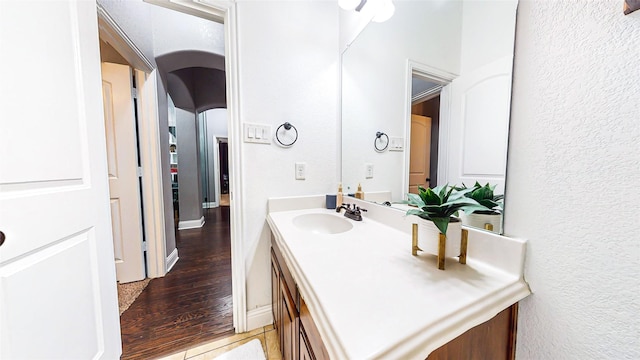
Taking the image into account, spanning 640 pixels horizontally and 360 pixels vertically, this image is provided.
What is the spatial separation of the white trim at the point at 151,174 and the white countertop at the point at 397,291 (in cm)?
180

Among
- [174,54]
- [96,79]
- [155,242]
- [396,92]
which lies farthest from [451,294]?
[174,54]

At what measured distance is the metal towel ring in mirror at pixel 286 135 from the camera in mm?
1309

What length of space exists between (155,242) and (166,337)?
0.96 m

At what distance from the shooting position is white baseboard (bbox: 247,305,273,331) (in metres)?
1.32

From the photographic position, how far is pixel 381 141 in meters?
1.29

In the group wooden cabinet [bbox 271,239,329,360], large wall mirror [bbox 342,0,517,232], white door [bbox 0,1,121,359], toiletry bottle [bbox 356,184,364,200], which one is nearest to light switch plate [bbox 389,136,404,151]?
large wall mirror [bbox 342,0,517,232]

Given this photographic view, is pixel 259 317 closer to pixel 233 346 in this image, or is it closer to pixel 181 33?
pixel 233 346

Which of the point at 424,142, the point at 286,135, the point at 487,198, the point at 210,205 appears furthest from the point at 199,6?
the point at 210,205

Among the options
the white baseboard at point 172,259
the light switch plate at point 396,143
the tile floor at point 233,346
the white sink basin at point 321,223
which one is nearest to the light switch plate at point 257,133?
the white sink basin at point 321,223

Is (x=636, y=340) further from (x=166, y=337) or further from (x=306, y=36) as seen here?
(x=166, y=337)

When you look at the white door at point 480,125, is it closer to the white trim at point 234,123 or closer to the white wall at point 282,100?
the white wall at point 282,100

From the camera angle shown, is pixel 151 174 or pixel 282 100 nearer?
pixel 282 100

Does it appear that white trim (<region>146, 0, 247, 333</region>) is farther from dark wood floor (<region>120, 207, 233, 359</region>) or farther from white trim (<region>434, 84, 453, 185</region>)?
white trim (<region>434, 84, 453, 185</region>)

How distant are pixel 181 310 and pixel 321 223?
1233 mm
